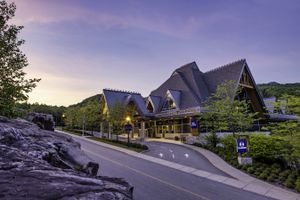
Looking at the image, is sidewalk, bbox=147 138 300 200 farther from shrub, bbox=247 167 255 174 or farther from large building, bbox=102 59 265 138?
large building, bbox=102 59 265 138

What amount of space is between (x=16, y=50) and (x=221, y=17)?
18.7 m

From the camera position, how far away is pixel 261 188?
13.7 metres

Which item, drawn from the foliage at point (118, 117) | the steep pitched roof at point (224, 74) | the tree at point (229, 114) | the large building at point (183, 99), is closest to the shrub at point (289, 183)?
the tree at point (229, 114)

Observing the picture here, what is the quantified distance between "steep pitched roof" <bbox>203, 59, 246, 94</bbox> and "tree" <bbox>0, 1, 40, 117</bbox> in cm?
3048

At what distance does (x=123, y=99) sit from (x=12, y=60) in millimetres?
38848

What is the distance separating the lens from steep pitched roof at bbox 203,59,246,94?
36.3 m

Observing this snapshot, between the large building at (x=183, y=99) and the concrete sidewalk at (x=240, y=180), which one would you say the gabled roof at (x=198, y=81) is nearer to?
the large building at (x=183, y=99)

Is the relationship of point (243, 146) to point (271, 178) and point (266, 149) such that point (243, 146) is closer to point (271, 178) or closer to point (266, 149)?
point (266, 149)

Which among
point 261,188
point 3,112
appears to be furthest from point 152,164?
point 3,112

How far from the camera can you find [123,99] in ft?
162

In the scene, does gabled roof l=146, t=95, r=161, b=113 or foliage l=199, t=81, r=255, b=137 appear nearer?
foliage l=199, t=81, r=255, b=137

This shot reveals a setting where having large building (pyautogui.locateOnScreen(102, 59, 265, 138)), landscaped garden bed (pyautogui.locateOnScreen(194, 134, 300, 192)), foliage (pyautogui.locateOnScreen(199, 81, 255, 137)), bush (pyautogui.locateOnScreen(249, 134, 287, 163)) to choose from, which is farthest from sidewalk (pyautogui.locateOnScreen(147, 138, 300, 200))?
large building (pyautogui.locateOnScreen(102, 59, 265, 138))

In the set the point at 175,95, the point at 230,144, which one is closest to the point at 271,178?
the point at 230,144

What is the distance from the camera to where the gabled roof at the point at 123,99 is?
42.9m
